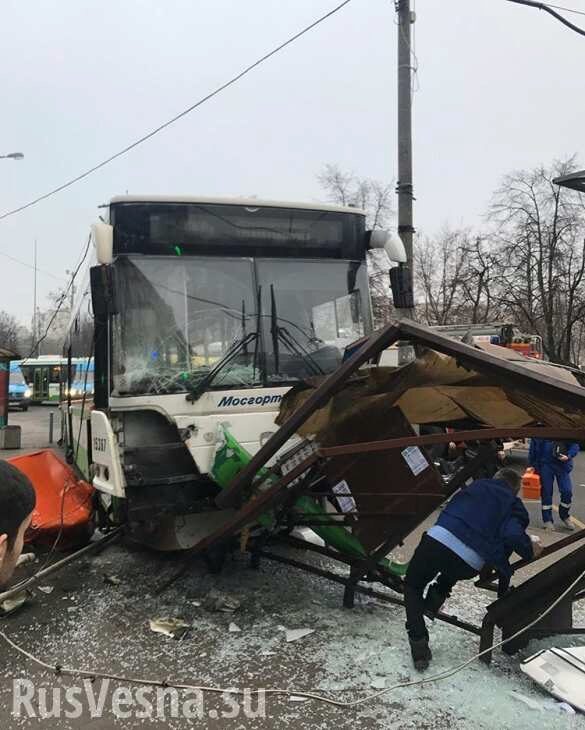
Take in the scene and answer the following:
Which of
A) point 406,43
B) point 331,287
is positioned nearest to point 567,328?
point 406,43

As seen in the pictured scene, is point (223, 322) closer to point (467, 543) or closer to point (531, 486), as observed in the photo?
point (467, 543)

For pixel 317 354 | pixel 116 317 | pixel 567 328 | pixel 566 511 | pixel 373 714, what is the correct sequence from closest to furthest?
pixel 373 714, pixel 116 317, pixel 317 354, pixel 566 511, pixel 567 328

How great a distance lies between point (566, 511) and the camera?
27.6 feet

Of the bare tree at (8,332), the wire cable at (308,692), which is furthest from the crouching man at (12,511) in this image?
the bare tree at (8,332)

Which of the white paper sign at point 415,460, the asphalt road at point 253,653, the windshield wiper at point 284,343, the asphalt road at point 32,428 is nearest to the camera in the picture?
the asphalt road at point 253,653

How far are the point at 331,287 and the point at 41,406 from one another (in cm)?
3786

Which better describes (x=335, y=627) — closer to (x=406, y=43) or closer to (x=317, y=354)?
(x=317, y=354)

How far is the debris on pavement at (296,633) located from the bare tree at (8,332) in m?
75.4

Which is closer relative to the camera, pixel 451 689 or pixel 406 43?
pixel 451 689

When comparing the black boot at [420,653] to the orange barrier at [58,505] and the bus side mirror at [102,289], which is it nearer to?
the bus side mirror at [102,289]

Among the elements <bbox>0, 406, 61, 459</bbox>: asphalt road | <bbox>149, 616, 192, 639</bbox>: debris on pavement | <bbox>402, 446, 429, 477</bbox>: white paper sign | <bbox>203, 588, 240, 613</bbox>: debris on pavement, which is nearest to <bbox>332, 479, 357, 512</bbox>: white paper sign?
<bbox>402, 446, 429, 477</bbox>: white paper sign

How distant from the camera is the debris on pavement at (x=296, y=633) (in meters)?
4.63

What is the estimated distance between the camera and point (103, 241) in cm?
506

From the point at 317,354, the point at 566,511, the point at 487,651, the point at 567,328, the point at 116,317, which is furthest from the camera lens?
the point at 567,328
